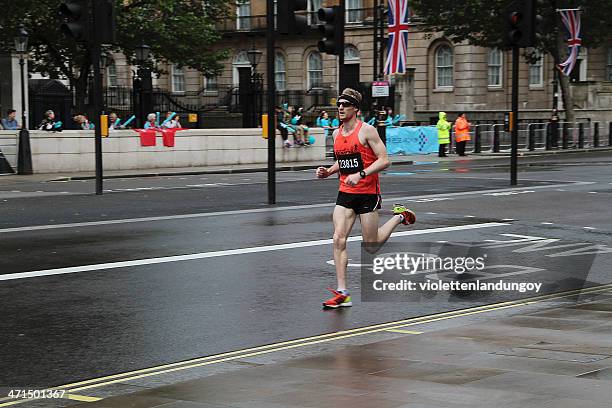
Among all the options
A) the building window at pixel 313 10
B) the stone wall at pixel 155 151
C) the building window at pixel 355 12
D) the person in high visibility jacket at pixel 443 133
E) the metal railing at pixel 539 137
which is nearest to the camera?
the stone wall at pixel 155 151

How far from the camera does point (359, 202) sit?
9750mm

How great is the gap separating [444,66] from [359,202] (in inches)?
2151

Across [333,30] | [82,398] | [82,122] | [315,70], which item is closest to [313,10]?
[315,70]

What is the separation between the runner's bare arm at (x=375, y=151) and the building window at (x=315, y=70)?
58.2 m

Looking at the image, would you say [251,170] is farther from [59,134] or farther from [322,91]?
[322,91]

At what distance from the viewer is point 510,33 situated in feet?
73.5

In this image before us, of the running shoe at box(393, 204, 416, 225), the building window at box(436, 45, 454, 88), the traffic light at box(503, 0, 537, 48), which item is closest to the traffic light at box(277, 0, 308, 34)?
the traffic light at box(503, 0, 537, 48)

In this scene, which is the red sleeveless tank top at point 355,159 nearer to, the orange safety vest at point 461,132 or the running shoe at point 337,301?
the running shoe at point 337,301

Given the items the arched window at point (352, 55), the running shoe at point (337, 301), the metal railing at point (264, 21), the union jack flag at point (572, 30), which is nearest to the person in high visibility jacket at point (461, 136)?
the union jack flag at point (572, 30)

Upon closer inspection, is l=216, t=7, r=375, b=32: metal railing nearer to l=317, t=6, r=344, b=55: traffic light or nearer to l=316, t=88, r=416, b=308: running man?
l=317, t=6, r=344, b=55: traffic light

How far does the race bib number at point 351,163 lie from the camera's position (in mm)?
9703

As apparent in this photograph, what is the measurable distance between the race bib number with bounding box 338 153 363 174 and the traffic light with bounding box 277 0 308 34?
8679 millimetres

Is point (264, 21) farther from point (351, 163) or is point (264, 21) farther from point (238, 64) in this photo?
point (351, 163)

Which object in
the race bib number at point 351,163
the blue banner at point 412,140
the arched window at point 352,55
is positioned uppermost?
the arched window at point 352,55
